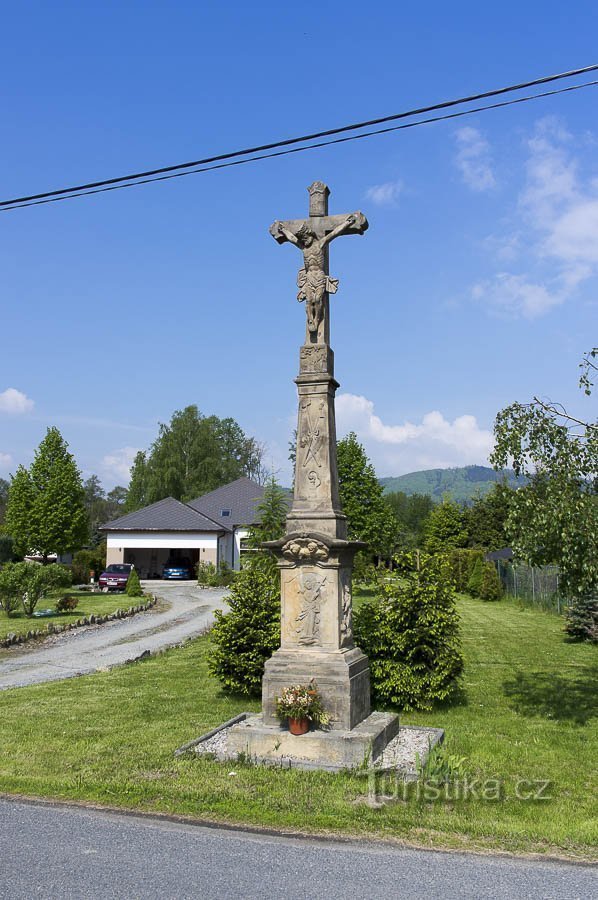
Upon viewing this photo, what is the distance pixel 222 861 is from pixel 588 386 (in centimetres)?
648

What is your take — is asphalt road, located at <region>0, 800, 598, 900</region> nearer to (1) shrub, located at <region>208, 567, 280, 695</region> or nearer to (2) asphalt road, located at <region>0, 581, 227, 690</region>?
(1) shrub, located at <region>208, 567, 280, 695</region>

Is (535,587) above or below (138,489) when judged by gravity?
below

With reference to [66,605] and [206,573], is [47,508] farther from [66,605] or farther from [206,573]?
[66,605]

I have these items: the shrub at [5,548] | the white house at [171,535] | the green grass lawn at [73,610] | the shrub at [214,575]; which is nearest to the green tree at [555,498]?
the green grass lawn at [73,610]

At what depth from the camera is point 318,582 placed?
858 cm

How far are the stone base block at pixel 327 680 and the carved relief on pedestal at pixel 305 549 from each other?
3.70ft

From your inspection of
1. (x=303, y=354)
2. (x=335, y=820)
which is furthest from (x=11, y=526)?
(x=335, y=820)

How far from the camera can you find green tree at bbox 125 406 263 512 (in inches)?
2409

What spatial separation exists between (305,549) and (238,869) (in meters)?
3.95

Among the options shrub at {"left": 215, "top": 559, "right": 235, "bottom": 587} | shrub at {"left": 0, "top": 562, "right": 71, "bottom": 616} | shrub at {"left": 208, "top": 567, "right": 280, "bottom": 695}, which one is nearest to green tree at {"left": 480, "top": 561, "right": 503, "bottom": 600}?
shrub at {"left": 215, "top": 559, "right": 235, "bottom": 587}

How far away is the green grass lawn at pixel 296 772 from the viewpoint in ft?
19.3

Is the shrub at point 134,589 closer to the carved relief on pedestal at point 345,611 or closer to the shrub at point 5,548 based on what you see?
the shrub at point 5,548

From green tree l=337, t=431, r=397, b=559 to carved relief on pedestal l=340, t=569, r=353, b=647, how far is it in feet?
78.7

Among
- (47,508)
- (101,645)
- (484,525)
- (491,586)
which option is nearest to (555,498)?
(101,645)
